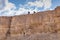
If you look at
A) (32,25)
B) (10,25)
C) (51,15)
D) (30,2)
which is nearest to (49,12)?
(51,15)

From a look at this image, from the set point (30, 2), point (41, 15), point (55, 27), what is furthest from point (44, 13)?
point (30, 2)

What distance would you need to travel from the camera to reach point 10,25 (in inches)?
417

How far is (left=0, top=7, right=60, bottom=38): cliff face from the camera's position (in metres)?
9.56

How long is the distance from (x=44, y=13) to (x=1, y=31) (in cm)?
225

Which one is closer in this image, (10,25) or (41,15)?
(41,15)

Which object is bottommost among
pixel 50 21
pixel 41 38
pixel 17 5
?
pixel 41 38

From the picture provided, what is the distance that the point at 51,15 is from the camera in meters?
9.68

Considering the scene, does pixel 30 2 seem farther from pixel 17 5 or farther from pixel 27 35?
pixel 27 35

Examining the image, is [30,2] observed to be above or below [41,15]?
above

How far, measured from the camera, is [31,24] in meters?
10.0

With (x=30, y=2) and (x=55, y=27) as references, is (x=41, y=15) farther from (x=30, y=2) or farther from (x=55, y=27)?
(x=30, y=2)

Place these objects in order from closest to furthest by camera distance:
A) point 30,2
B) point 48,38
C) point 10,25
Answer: point 48,38 → point 10,25 → point 30,2

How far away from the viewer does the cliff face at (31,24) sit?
31.4ft

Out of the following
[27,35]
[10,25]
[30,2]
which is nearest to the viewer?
[27,35]
